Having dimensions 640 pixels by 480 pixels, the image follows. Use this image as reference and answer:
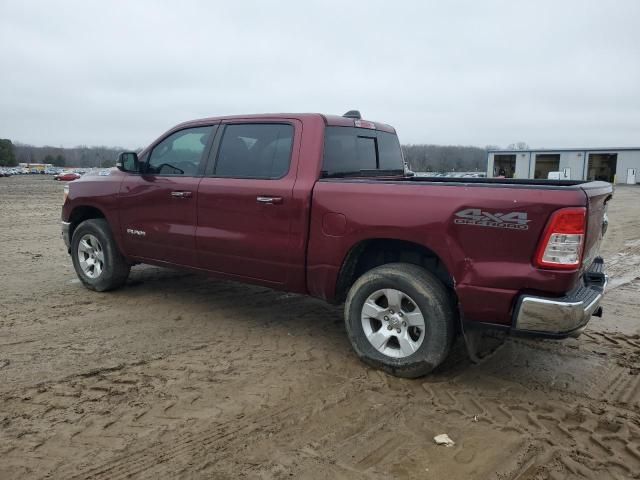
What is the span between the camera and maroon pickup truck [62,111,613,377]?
10.4ft

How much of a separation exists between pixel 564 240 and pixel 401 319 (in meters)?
1.25

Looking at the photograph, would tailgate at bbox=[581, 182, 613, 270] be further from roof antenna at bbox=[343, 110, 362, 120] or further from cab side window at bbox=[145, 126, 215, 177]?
cab side window at bbox=[145, 126, 215, 177]

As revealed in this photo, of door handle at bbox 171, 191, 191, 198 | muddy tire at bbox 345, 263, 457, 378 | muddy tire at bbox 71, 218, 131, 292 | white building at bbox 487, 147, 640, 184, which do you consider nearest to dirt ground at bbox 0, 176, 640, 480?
muddy tire at bbox 345, 263, 457, 378

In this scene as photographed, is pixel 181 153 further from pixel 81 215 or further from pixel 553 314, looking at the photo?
pixel 553 314

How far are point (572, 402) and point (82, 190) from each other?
5.38 m

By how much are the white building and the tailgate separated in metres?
47.0

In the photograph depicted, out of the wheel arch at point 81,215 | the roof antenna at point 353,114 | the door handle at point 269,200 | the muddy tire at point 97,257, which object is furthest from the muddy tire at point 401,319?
the wheel arch at point 81,215

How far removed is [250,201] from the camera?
4.40m

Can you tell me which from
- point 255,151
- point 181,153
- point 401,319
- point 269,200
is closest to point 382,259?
point 401,319

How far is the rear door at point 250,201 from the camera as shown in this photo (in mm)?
4266

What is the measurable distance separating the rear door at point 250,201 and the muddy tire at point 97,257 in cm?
147

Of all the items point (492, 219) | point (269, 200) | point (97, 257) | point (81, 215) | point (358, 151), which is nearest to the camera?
point (492, 219)

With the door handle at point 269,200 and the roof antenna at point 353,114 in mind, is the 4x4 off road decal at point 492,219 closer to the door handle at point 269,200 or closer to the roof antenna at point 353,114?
the door handle at point 269,200

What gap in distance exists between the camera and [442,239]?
11.3 feet
